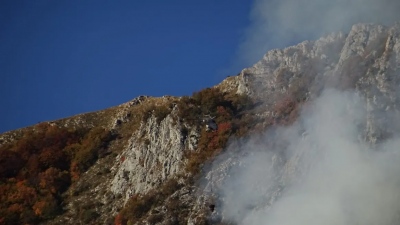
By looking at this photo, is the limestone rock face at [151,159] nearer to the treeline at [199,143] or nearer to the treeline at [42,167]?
the treeline at [199,143]

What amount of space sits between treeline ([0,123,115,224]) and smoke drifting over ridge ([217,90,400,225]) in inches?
1024

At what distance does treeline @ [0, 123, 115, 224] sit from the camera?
253 feet

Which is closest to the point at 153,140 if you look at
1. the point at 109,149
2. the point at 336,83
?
the point at 109,149

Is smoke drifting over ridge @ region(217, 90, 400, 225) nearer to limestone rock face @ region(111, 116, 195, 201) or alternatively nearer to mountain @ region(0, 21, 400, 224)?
mountain @ region(0, 21, 400, 224)

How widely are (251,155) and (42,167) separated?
36.5 metres

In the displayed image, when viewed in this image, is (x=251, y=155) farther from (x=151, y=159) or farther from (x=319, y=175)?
(x=151, y=159)

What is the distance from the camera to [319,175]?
61906 millimetres

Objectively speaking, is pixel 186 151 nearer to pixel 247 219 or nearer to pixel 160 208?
pixel 160 208

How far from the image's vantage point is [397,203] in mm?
55500

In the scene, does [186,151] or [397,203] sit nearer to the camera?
[397,203]

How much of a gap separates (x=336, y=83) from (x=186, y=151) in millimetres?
21058

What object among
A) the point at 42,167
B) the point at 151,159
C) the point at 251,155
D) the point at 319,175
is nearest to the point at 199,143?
the point at 151,159

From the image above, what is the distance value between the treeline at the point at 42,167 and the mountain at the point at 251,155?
20 centimetres

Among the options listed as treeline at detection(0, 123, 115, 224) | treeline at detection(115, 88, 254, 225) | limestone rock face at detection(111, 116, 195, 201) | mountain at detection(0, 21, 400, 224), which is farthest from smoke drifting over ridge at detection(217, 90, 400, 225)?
treeline at detection(0, 123, 115, 224)
